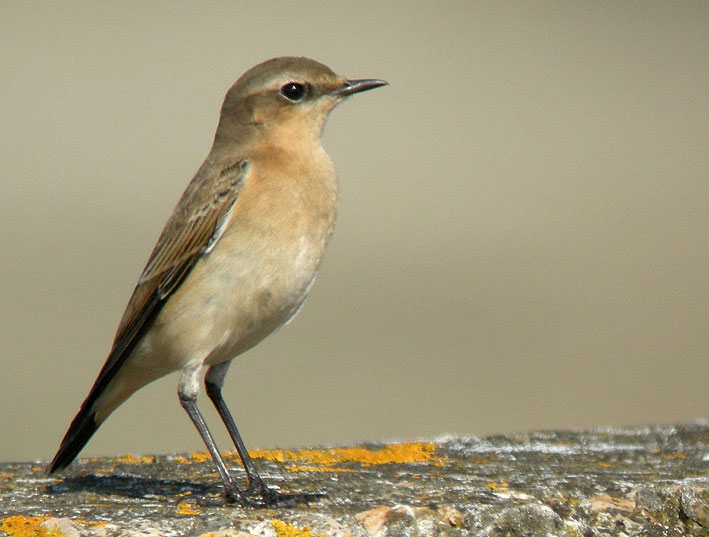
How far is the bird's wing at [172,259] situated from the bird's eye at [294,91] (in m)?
0.56

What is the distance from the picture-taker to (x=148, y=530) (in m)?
3.43

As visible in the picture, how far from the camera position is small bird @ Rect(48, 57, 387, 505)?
4.82m

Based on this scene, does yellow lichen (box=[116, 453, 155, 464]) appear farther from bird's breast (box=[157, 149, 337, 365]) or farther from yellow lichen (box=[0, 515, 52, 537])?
yellow lichen (box=[0, 515, 52, 537])

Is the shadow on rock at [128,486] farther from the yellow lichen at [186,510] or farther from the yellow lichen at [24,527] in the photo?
the yellow lichen at [24,527]

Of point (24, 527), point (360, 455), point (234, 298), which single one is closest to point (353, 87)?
point (234, 298)

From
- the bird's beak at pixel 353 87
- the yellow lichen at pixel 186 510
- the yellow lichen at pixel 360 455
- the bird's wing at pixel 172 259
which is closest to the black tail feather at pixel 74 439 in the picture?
the bird's wing at pixel 172 259

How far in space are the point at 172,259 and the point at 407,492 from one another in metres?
1.73

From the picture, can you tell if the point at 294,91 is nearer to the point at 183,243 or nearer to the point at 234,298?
the point at 183,243

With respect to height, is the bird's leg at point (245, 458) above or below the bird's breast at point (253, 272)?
below

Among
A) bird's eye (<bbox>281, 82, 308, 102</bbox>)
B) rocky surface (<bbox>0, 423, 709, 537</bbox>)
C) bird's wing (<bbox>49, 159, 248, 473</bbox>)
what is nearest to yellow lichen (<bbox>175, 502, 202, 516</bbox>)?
rocky surface (<bbox>0, 423, 709, 537</bbox>)

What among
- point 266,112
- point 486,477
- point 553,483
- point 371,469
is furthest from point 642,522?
point 266,112

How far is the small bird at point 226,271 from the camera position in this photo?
4.82 metres

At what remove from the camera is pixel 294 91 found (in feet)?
18.4

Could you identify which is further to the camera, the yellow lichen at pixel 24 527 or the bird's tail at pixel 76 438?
the bird's tail at pixel 76 438
